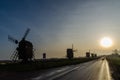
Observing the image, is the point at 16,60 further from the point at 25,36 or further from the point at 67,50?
the point at 67,50

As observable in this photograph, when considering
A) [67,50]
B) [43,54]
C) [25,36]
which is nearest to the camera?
[25,36]

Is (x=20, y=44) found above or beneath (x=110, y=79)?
above

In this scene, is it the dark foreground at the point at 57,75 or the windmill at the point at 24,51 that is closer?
the dark foreground at the point at 57,75

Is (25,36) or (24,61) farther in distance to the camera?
(25,36)

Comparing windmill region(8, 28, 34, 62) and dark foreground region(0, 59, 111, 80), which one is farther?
windmill region(8, 28, 34, 62)

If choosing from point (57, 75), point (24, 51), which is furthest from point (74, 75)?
point (24, 51)

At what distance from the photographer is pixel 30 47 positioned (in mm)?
73375

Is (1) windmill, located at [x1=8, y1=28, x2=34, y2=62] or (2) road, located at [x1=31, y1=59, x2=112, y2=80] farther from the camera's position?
(1) windmill, located at [x1=8, y1=28, x2=34, y2=62]

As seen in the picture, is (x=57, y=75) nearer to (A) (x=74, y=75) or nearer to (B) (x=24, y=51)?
(A) (x=74, y=75)

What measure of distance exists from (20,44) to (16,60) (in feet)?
16.1

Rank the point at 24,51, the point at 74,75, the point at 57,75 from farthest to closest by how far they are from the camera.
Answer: the point at 24,51
the point at 74,75
the point at 57,75

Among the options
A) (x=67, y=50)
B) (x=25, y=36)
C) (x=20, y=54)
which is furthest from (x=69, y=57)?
(x=20, y=54)

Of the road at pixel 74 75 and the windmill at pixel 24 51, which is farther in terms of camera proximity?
the windmill at pixel 24 51

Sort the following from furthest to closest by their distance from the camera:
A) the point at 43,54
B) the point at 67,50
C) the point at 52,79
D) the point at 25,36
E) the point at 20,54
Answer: the point at 67,50 < the point at 43,54 < the point at 25,36 < the point at 20,54 < the point at 52,79
